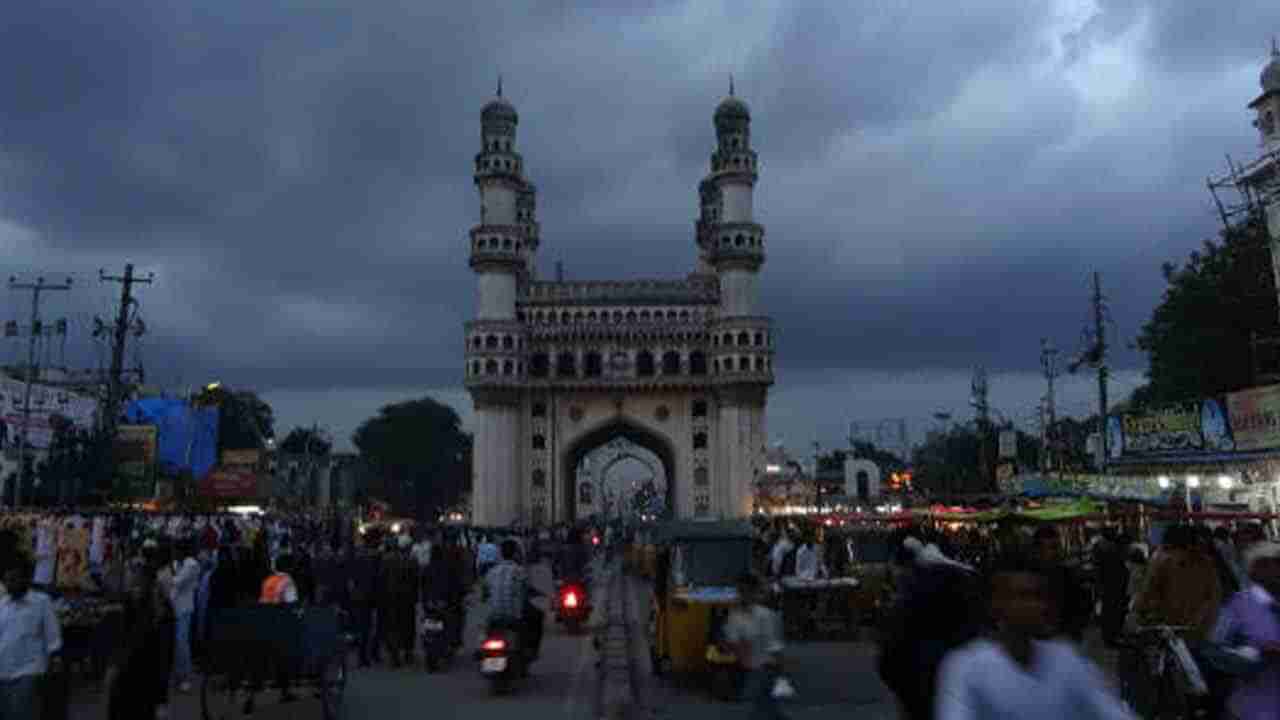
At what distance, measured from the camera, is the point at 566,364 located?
64.4m

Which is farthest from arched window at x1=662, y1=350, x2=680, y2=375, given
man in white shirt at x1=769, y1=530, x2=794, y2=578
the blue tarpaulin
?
man in white shirt at x1=769, y1=530, x2=794, y2=578

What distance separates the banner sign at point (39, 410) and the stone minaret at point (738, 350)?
31405 millimetres

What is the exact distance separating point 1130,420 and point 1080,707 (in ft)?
95.3

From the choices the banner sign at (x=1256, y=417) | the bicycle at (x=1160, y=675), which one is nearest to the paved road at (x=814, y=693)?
the bicycle at (x=1160, y=675)

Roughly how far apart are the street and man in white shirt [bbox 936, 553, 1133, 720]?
24.1ft

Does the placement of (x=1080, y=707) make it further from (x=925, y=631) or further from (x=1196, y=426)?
(x=1196, y=426)

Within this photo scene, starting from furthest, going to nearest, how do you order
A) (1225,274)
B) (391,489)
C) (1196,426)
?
(391,489), (1225,274), (1196,426)

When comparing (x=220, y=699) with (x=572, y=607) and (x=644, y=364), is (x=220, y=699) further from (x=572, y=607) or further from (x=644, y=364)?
(x=644, y=364)

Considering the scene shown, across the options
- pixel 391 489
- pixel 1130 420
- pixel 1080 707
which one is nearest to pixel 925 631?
pixel 1080 707

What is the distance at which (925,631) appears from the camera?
498 centimetres

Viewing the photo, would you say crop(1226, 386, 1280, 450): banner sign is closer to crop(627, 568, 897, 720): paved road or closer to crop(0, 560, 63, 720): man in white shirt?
crop(627, 568, 897, 720): paved road

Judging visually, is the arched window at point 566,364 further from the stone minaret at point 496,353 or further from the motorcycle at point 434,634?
the motorcycle at point 434,634

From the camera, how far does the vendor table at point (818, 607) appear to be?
17891 mm

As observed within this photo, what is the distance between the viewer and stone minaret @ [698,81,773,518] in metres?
61.6
